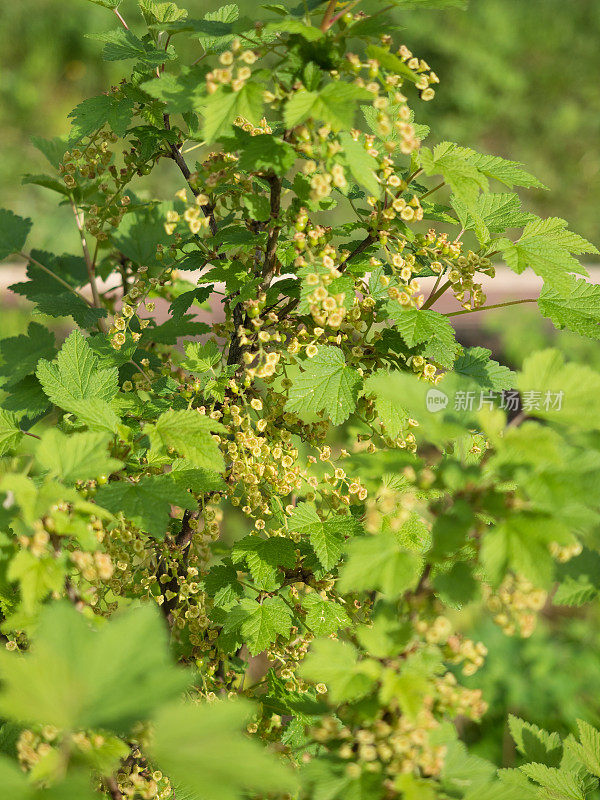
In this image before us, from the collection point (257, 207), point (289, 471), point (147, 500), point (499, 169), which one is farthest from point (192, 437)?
point (499, 169)

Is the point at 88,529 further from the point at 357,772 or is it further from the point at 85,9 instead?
the point at 85,9

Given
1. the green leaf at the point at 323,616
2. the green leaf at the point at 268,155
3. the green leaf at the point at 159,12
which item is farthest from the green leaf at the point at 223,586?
the green leaf at the point at 159,12

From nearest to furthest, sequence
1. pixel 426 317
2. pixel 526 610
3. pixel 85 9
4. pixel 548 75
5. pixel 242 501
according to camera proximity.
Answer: pixel 526 610
pixel 426 317
pixel 242 501
pixel 85 9
pixel 548 75

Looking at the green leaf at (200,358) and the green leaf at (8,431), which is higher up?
the green leaf at (200,358)

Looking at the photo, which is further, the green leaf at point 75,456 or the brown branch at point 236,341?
the brown branch at point 236,341

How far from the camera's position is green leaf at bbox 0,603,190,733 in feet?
2.71

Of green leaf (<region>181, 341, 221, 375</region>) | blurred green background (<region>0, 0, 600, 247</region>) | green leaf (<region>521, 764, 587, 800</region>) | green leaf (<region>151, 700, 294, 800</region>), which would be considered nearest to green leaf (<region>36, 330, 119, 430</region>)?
green leaf (<region>181, 341, 221, 375</region>)

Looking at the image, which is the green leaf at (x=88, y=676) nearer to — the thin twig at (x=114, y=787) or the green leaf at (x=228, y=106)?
the thin twig at (x=114, y=787)

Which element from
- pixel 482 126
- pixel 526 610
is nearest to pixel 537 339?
pixel 482 126

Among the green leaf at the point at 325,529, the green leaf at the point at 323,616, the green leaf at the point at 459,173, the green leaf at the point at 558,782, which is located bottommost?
the green leaf at the point at 558,782

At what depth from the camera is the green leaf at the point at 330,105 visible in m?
1.12

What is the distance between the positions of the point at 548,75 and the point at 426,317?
7716 mm

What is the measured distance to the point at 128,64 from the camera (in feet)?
20.5

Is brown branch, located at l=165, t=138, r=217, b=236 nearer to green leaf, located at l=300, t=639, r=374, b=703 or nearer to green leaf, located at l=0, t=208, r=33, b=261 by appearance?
green leaf, located at l=0, t=208, r=33, b=261
